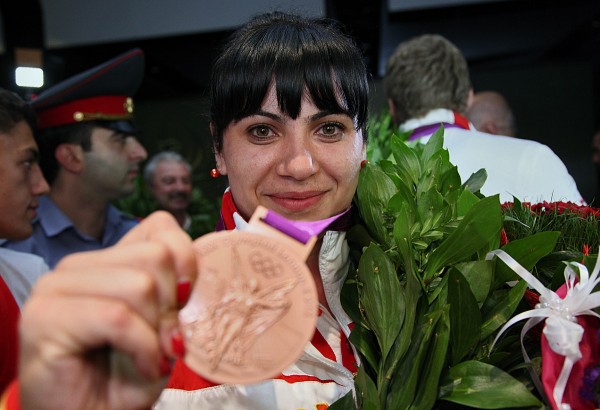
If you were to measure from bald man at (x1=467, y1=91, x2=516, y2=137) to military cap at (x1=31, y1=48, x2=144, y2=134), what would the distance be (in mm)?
1532

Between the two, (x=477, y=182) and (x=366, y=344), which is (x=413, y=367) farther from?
(x=477, y=182)

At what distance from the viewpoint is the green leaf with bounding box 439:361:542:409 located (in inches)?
33.4

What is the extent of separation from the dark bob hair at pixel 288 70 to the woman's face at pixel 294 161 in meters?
0.02

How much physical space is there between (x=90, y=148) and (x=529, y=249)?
8.00 ft

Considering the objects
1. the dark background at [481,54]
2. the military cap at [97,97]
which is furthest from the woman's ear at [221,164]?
the dark background at [481,54]

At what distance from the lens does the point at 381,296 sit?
3.21 feet

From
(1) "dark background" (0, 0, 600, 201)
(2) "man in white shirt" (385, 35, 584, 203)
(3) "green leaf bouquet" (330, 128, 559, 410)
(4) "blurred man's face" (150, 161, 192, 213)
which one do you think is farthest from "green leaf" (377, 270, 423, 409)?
(1) "dark background" (0, 0, 600, 201)

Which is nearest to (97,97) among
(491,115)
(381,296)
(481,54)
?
(491,115)

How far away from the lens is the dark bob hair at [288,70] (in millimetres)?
1054

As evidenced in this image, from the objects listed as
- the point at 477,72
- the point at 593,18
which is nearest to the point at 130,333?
the point at 593,18

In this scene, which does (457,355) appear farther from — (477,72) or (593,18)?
(477,72)

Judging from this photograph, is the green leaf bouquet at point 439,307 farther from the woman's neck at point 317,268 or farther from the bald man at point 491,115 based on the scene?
the bald man at point 491,115

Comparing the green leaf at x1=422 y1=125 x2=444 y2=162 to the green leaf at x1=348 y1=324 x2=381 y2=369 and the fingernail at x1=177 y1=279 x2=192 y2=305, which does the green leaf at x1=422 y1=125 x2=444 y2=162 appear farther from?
the fingernail at x1=177 y1=279 x2=192 y2=305

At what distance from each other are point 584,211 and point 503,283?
0.21 meters
